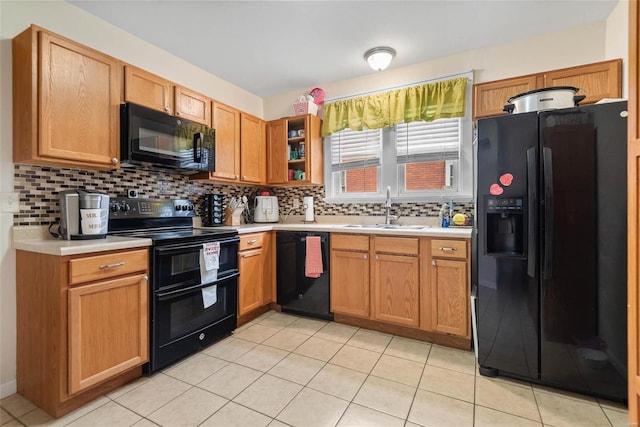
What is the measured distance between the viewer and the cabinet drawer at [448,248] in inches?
86.7

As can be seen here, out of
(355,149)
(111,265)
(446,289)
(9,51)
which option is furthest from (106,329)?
(355,149)

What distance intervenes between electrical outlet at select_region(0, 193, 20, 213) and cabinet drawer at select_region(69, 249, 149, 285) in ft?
2.17

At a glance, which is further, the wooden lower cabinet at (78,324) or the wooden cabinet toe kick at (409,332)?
the wooden cabinet toe kick at (409,332)

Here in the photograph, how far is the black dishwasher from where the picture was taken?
110 inches

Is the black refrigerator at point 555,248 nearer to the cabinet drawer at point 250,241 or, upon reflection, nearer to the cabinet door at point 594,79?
the cabinet door at point 594,79

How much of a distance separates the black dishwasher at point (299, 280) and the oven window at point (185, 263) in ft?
3.25

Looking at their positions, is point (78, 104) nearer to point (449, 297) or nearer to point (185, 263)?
point (185, 263)

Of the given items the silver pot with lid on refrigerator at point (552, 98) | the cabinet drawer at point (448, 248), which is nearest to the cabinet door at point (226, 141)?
the cabinet drawer at point (448, 248)

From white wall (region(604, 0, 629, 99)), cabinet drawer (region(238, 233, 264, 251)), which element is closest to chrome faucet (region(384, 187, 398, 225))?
cabinet drawer (region(238, 233, 264, 251))

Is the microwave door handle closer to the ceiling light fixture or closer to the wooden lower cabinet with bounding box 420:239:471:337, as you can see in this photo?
the ceiling light fixture

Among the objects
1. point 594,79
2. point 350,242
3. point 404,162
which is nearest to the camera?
point 594,79

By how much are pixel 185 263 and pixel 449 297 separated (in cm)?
201

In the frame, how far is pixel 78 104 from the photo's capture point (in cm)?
185

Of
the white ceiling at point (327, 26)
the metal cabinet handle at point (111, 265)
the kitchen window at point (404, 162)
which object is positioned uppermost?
the white ceiling at point (327, 26)
